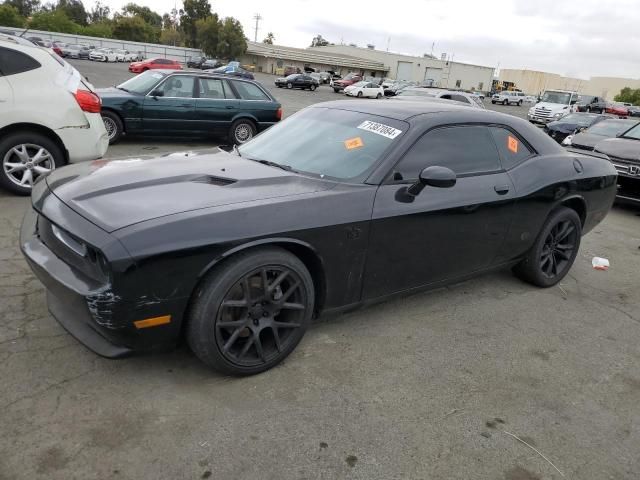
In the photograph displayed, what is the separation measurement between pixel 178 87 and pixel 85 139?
400 cm

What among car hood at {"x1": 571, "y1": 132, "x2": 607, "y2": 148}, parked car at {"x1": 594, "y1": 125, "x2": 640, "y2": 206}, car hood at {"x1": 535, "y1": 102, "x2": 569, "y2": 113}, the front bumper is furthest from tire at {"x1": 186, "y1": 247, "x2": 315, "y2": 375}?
car hood at {"x1": 535, "y1": 102, "x2": 569, "y2": 113}

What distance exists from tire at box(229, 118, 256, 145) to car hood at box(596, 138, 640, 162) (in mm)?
6326

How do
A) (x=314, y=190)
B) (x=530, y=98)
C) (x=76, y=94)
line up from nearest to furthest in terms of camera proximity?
(x=314, y=190) → (x=76, y=94) → (x=530, y=98)

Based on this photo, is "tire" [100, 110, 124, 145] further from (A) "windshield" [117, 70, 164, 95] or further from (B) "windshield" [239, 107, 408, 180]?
(B) "windshield" [239, 107, 408, 180]

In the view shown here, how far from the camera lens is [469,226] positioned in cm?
361

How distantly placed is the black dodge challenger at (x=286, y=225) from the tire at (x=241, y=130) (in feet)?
20.3

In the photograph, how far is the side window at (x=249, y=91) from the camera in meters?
10.1

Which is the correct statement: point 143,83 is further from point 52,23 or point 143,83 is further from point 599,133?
point 52,23

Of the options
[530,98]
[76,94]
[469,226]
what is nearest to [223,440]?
[469,226]

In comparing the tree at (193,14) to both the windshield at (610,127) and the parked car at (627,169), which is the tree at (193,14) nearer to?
the windshield at (610,127)

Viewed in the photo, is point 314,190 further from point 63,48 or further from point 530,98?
point 530,98

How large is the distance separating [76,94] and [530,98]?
67772mm

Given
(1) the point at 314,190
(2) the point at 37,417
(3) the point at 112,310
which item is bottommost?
(2) the point at 37,417

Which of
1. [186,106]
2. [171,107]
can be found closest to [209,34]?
[186,106]
